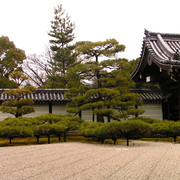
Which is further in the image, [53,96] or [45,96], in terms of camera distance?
[53,96]

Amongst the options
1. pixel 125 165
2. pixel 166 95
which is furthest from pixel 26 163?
pixel 166 95

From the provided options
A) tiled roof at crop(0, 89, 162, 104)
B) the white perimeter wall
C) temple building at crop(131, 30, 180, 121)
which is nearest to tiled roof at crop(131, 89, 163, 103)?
tiled roof at crop(0, 89, 162, 104)

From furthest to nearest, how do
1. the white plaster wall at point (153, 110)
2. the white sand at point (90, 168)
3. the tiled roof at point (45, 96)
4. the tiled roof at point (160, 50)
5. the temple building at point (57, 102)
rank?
1. the white plaster wall at point (153, 110)
2. the temple building at point (57, 102)
3. the tiled roof at point (45, 96)
4. the tiled roof at point (160, 50)
5. the white sand at point (90, 168)

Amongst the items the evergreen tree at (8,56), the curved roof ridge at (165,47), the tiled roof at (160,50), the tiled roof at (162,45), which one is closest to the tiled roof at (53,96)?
the tiled roof at (160,50)

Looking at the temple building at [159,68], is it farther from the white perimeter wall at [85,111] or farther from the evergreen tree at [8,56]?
the evergreen tree at [8,56]

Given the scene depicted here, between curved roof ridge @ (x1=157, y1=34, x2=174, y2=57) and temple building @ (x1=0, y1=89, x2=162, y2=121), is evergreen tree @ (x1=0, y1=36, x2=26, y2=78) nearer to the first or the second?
temple building @ (x1=0, y1=89, x2=162, y2=121)

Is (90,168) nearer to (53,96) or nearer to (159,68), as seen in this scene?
(159,68)

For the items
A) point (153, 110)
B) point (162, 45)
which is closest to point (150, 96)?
point (153, 110)

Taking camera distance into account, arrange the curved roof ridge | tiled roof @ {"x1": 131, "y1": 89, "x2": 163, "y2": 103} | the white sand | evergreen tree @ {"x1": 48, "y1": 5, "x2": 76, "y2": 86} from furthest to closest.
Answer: evergreen tree @ {"x1": 48, "y1": 5, "x2": 76, "y2": 86}
tiled roof @ {"x1": 131, "y1": 89, "x2": 163, "y2": 103}
the curved roof ridge
the white sand

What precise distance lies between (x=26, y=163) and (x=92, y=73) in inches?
359

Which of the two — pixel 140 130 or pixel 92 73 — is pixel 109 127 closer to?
pixel 140 130

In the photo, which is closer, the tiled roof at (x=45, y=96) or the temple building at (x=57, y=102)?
the tiled roof at (x=45, y=96)

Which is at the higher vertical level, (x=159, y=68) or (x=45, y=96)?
(x=159, y=68)

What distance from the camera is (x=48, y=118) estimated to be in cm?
1314
